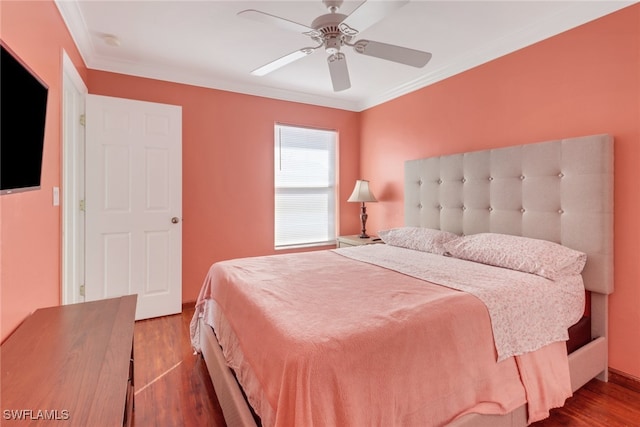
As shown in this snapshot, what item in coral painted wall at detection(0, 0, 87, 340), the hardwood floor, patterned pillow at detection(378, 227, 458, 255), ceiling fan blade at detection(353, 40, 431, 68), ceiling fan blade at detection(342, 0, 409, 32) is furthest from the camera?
patterned pillow at detection(378, 227, 458, 255)

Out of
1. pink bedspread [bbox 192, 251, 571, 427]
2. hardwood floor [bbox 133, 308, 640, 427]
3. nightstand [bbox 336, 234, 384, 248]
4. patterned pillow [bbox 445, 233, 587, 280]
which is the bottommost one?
hardwood floor [bbox 133, 308, 640, 427]

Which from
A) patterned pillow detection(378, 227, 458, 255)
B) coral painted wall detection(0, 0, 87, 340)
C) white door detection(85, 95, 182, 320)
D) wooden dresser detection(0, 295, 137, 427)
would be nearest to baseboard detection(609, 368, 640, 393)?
patterned pillow detection(378, 227, 458, 255)

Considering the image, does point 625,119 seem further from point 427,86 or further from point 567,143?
point 427,86

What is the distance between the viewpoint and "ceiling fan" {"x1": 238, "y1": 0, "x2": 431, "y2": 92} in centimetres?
158

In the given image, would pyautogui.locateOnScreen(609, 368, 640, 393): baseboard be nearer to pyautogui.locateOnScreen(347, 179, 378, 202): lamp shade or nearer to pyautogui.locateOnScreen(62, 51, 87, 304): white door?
pyautogui.locateOnScreen(347, 179, 378, 202): lamp shade

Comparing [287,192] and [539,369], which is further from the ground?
[287,192]

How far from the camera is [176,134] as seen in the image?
10.4 feet

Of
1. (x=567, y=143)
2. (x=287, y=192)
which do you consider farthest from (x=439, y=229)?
(x=287, y=192)

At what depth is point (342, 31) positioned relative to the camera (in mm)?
1886

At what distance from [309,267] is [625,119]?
225cm

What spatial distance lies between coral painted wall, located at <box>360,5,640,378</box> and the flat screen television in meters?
3.06

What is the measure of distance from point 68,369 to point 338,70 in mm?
2113

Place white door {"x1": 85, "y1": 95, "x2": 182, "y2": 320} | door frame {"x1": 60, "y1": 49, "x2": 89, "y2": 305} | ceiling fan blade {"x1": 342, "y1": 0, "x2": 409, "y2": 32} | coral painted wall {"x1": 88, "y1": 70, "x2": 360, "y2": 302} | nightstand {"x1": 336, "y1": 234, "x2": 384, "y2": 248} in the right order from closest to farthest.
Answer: ceiling fan blade {"x1": 342, "y1": 0, "x2": 409, "y2": 32}, door frame {"x1": 60, "y1": 49, "x2": 89, "y2": 305}, white door {"x1": 85, "y1": 95, "x2": 182, "y2": 320}, coral painted wall {"x1": 88, "y1": 70, "x2": 360, "y2": 302}, nightstand {"x1": 336, "y1": 234, "x2": 384, "y2": 248}

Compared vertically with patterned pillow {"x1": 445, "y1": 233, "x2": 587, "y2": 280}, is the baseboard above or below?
below
